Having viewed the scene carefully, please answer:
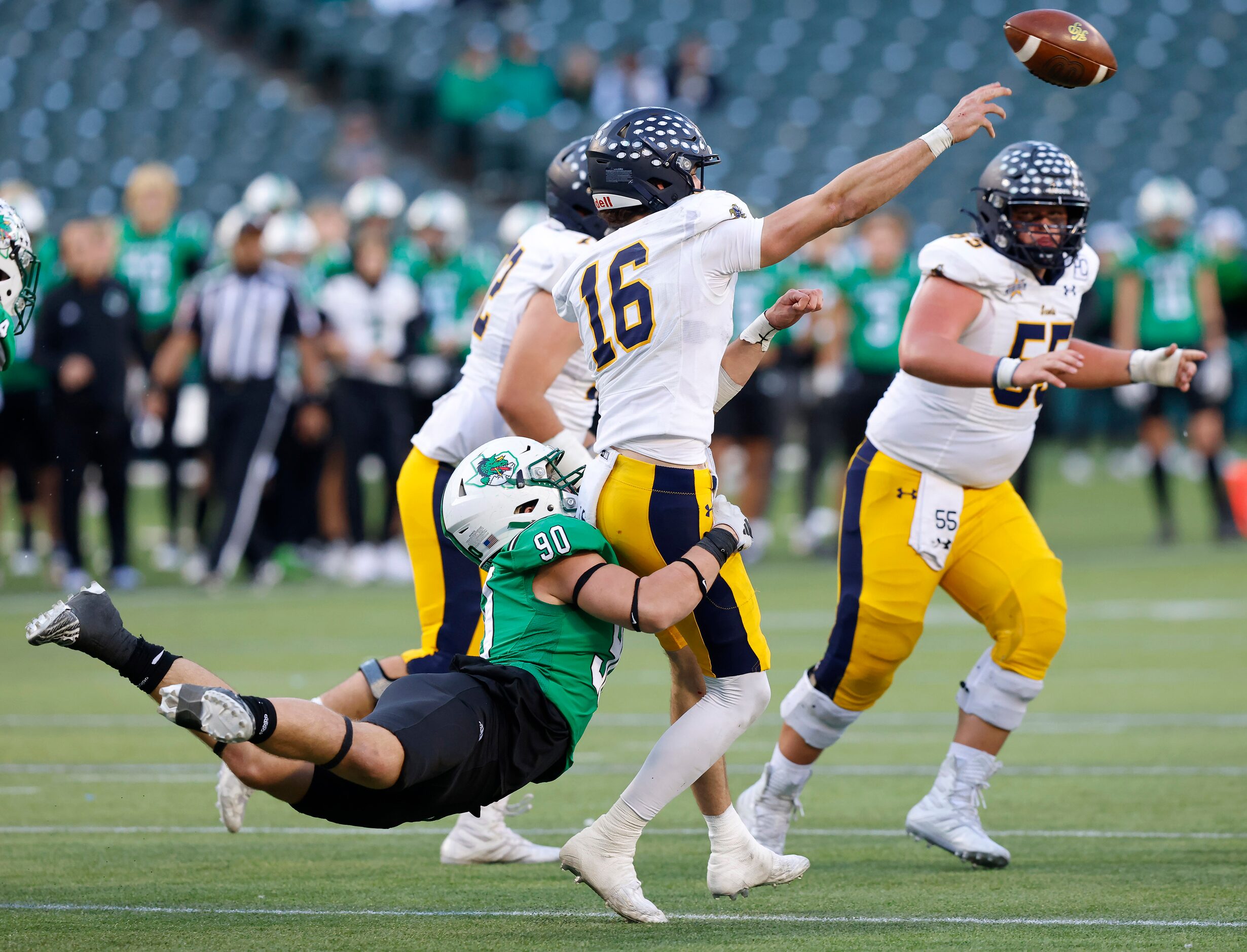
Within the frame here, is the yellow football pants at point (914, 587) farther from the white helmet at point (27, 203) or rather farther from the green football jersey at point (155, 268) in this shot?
the green football jersey at point (155, 268)

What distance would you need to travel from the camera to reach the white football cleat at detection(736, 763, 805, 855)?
16.7ft

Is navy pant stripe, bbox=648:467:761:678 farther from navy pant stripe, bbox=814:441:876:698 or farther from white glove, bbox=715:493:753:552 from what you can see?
navy pant stripe, bbox=814:441:876:698

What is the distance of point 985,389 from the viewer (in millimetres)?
5051

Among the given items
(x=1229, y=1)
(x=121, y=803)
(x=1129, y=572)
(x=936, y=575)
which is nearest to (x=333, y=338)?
(x=1129, y=572)

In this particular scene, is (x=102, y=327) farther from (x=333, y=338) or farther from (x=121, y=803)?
(x=121, y=803)

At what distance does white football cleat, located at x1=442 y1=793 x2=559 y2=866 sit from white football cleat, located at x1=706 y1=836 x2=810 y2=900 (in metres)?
0.83

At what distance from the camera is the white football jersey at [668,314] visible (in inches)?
165

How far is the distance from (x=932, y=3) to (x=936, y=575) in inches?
732

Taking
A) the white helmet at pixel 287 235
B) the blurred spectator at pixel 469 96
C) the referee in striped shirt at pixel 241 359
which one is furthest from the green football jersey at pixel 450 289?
the blurred spectator at pixel 469 96

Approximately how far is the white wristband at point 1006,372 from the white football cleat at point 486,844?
172cm

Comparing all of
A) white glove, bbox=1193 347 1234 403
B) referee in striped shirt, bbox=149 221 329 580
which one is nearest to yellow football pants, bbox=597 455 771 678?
referee in striped shirt, bbox=149 221 329 580

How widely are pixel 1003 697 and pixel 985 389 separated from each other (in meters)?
0.87

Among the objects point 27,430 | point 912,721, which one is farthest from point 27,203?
point 912,721

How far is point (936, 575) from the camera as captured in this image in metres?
5.12
